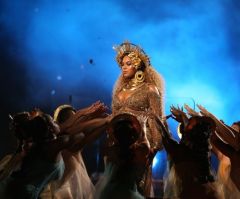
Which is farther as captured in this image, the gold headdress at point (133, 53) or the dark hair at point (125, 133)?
the gold headdress at point (133, 53)

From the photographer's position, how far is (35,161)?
4.52 meters

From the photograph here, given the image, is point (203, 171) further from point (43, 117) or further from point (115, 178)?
point (43, 117)

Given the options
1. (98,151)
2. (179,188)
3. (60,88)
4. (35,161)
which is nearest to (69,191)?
(35,161)

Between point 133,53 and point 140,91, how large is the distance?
68cm

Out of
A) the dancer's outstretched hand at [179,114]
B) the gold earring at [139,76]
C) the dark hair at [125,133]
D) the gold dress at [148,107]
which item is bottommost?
the dark hair at [125,133]

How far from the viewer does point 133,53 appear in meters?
6.90

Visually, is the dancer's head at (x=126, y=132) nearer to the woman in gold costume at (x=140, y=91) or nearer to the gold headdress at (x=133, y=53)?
the woman in gold costume at (x=140, y=91)

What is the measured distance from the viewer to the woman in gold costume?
632 centimetres

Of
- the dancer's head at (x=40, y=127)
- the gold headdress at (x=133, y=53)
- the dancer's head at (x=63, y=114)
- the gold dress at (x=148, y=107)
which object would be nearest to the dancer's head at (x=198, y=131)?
the dancer's head at (x=40, y=127)

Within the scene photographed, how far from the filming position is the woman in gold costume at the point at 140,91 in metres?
6.32

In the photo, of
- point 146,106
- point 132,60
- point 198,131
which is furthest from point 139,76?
point 198,131

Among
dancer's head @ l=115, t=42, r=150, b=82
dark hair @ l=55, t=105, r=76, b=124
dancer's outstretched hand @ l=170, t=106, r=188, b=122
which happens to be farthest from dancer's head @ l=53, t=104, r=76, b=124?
dancer's outstretched hand @ l=170, t=106, r=188, b=122

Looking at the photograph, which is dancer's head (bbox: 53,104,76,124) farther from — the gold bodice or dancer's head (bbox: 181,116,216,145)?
dancer's head (bbox: 181,116,216,145)

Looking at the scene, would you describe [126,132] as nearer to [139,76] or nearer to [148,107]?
[148,107]
